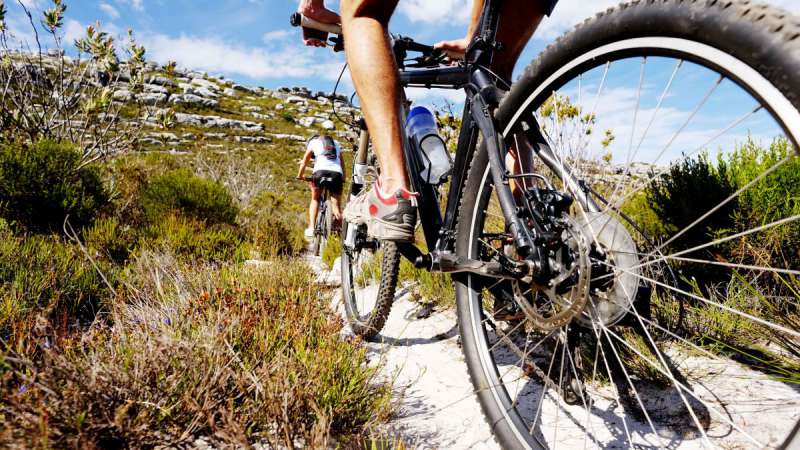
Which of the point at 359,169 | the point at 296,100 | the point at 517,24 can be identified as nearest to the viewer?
the point at 517,24

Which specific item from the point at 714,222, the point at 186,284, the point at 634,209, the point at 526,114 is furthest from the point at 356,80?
the point at 634,209

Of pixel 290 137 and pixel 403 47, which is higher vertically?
pixel 290 137

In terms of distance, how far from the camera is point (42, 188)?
11.8 ft

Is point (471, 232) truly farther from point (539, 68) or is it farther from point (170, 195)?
point (170, 195)

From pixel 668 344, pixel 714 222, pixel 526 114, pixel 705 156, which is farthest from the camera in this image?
pixel 705 156

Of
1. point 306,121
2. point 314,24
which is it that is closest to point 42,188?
point 314,24

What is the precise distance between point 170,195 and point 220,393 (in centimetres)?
462

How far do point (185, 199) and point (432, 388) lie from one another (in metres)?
4.56

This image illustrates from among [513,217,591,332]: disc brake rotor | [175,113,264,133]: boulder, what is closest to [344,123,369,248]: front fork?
[513,217,591,332]: disc brake rotor

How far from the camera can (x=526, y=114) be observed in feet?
4.18

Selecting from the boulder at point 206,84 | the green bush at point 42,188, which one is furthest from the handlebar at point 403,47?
the boulder at point 206,84

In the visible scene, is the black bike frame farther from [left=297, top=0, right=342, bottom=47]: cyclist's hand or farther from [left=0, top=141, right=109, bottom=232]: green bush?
[left=0, top=141, right=109, bottom=232]: green bush

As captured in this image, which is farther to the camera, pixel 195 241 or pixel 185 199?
pixel 185 199

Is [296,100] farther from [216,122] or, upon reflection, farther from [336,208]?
[336,208]
